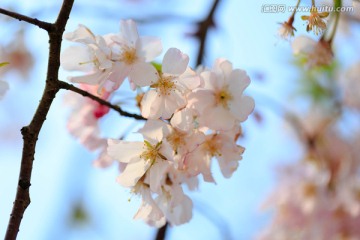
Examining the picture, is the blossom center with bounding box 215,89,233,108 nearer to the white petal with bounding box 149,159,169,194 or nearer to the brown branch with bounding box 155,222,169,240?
the white petal with bounding box 149,159,169,194

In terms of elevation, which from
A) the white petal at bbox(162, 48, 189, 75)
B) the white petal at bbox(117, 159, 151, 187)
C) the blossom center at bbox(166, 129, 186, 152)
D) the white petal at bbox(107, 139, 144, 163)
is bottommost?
the white petal at bbox(117, 159, 151, 187)

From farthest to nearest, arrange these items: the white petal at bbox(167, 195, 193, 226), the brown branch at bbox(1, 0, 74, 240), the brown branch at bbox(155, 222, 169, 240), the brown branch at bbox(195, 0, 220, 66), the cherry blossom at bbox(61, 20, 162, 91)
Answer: the brown branch at bbox(195, 0, 220, 66) < the brown branch at bbox(155, 222, 169, 240) < the white petal at bbox(167, 195, 193, 226) < the cherry blossom at bbox(61, 20, 162, 91) < the brown branch at bbox(1, 0, 74, 240)

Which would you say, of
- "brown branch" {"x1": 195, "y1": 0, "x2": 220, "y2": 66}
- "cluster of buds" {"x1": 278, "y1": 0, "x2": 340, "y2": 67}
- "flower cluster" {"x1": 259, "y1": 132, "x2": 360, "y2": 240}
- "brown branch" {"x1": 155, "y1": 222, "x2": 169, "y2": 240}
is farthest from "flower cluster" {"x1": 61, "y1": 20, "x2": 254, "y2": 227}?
"flower cluster" {"x1": 259, "y1": 132, "x2": 360, "y2": 240}

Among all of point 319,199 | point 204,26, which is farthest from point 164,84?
point 319,199

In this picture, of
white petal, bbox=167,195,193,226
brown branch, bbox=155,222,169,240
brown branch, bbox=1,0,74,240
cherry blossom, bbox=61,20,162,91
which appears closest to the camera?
brown branch, bbox=1,0,74,240

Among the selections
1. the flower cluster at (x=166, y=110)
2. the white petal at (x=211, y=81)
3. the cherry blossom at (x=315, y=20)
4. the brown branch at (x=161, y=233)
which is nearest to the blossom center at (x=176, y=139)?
the flower cluster at (x=166, y=110)

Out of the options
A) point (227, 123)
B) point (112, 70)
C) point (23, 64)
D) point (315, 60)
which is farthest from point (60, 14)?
point (23, 64)

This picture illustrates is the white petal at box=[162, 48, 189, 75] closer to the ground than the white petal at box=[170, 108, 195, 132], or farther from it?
farther from it

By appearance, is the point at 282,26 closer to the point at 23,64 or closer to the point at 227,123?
the point at 227,123

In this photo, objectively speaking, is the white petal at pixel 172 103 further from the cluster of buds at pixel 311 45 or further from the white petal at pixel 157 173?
the cluster of buds at pixel 311 45
